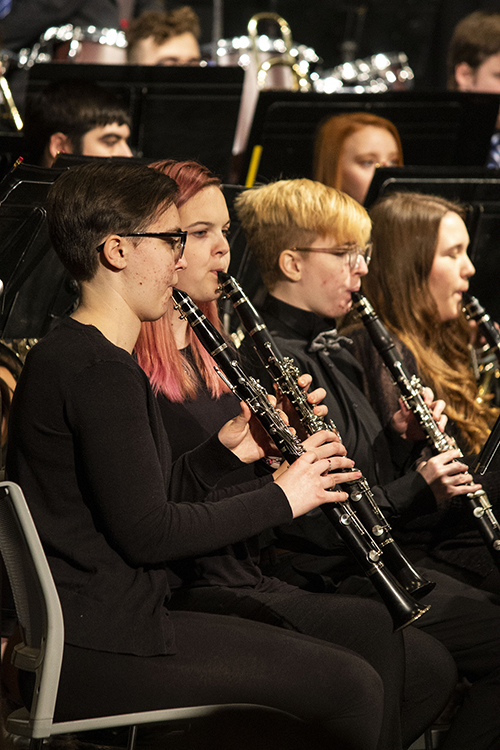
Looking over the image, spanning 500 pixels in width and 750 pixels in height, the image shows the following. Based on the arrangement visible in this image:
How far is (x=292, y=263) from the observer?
2451 millimetres

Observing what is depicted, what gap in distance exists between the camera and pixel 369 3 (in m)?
7.43

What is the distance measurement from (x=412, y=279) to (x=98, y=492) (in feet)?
5.43

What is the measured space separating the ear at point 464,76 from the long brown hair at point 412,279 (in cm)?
203

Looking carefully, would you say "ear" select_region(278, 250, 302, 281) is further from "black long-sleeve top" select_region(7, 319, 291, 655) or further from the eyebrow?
"black long-sleeve top" select_region(7, 319, 291, 655)

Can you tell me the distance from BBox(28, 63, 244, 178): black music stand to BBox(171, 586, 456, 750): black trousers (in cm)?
215

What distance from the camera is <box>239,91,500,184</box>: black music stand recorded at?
3.50 meters

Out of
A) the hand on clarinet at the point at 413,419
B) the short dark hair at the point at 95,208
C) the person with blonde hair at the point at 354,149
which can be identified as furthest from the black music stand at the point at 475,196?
the short dark hair at the point at 95,208

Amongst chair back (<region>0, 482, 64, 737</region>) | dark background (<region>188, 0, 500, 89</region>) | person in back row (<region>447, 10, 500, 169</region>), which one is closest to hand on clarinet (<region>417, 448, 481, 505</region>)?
chair back (<region>0, 482, 64, 737</region>)

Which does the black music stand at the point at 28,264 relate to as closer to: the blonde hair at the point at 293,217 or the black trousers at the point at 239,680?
the blonde hair at the point at 293,217

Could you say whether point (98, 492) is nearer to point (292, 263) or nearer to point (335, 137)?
point (292, 263)

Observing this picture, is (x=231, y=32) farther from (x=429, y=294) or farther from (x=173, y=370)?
(x=173, y=370)

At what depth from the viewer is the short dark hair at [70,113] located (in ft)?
10.6

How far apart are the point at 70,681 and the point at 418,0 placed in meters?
7.23

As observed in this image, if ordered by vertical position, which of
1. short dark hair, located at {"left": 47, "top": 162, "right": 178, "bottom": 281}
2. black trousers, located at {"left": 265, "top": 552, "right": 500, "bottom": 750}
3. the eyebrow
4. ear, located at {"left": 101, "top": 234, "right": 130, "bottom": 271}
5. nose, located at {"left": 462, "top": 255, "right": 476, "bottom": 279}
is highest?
short dark hair, located at {"left": 47, "top": 162, "right": 178, "bottom": 281}
